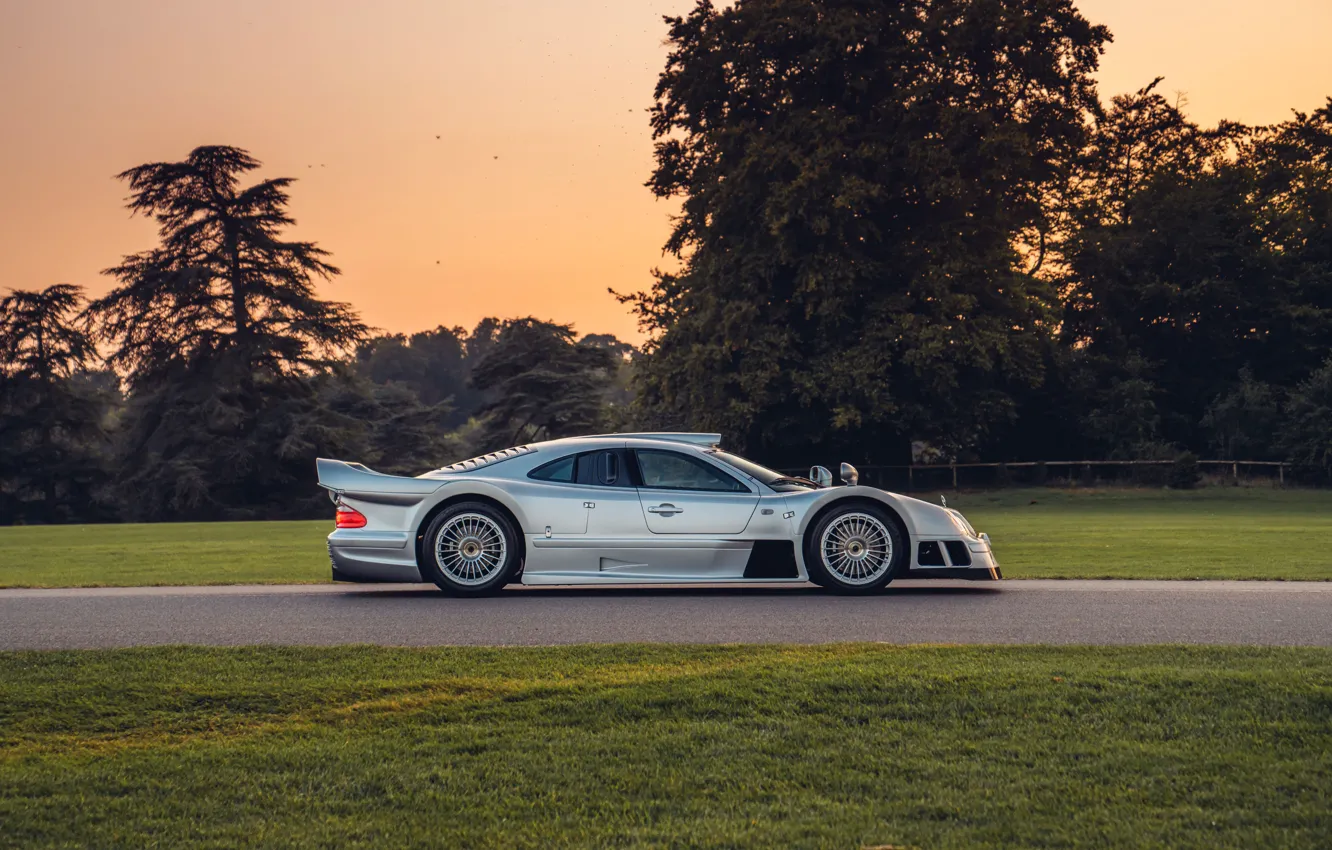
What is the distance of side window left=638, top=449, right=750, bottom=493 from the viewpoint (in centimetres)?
1133

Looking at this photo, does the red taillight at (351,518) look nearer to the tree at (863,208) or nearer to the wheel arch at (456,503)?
the wheel arch at (456,503)

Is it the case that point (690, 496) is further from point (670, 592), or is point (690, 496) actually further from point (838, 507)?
point (838, 507)

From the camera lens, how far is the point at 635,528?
11.2 metres

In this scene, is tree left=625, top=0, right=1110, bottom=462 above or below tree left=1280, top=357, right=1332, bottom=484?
above

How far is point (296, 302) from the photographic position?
57.5 metres

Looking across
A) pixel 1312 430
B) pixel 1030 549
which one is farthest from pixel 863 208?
pixel 1030 549

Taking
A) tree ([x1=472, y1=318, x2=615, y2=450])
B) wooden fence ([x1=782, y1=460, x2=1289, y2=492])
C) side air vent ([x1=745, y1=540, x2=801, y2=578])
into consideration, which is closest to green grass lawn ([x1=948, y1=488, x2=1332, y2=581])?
wooden fence ([x1=782, y1=460, x2=1289, y2=492])

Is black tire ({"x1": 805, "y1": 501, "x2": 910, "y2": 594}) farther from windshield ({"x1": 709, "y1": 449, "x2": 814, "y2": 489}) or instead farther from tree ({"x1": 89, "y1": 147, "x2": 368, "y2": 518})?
tree ({"x1": 89, "y1": 147, "x2": 368, "y2": 518})

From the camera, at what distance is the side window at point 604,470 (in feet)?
37.6

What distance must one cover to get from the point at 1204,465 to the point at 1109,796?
132 ft

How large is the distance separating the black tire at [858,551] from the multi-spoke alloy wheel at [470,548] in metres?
2.65

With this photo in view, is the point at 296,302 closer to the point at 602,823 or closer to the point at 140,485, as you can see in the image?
the point at 140,485

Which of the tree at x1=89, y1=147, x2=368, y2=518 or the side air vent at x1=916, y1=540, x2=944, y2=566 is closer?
the side air vent at x1=916, y1=540, x2=944, y2=566

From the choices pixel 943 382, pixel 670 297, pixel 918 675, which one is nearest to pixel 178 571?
pixel 918 675
